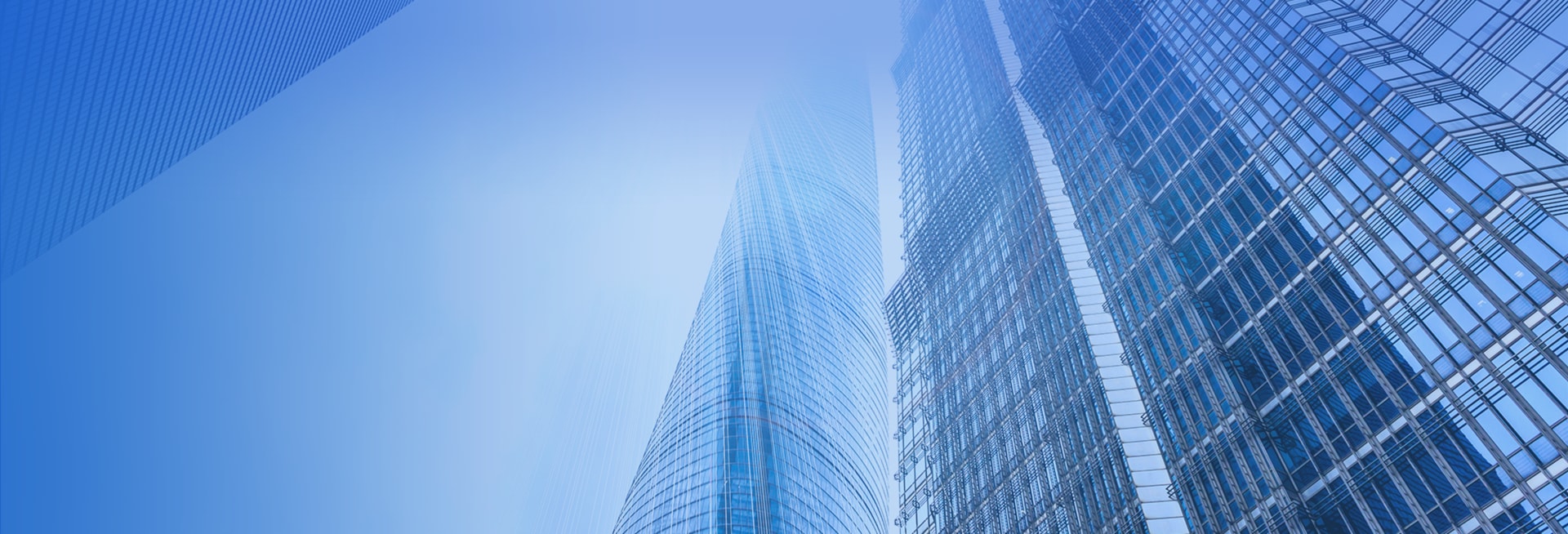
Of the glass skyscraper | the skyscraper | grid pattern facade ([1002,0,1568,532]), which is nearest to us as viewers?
grid pattern facade ([1002,0,1568,532])

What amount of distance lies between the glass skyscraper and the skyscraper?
14.1 m

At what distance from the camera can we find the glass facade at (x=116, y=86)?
7644 centimetres

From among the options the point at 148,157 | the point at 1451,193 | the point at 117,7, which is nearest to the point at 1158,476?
the point at 1451,193

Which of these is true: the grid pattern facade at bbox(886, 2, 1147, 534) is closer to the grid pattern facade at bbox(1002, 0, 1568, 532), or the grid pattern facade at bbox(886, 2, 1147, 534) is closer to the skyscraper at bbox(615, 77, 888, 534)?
the grid pattern facade at bbox(1002, 0, 1568, 532)

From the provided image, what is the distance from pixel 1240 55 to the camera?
49000 mm

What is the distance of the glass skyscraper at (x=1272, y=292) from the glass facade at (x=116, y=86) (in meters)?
71.2

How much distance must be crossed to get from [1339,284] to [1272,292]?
4.25m

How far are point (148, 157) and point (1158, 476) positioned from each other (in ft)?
361

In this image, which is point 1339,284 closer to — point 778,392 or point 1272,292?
point 1272,292

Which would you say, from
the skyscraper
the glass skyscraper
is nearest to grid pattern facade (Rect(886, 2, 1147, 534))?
the glass skyscraper

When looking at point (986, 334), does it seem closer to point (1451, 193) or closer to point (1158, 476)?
point (1158, 476)

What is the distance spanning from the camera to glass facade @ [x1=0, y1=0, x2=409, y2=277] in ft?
251

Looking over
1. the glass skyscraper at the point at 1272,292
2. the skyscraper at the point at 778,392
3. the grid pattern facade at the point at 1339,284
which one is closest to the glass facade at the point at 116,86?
the skyscraper at the point at 778,392

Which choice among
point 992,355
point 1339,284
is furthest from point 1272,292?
point 992,355
